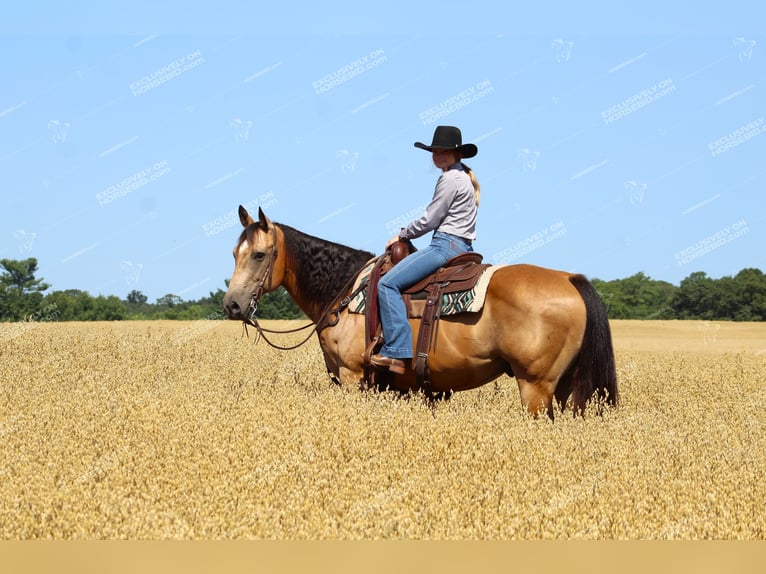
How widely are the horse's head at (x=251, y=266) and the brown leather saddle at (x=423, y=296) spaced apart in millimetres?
1035

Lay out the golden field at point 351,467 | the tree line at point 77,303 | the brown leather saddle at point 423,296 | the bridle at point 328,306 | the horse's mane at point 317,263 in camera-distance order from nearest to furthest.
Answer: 1. the golden field at point 351,467
2. the brown leather saddle at point 423,296
3. the bridle at point 328,306
4. the horse's mane at point 317,263
5. the tree line at point 77,303

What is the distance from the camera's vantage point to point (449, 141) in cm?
766

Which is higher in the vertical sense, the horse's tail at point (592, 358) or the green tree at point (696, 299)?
the horse's tail at point (592, 358)

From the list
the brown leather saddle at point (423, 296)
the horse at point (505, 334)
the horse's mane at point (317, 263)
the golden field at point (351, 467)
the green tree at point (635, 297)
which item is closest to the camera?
the golden field at point (351, 467)

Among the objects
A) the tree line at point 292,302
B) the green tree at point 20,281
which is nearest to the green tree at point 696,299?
the tree line at point 292,302

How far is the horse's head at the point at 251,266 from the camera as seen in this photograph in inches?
315

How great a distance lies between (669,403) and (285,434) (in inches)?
198

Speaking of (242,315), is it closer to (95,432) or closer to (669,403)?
(95,432)

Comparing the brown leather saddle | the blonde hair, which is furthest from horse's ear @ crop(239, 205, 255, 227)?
the blonde hair

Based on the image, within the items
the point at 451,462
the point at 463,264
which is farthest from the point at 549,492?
the point at 463,264

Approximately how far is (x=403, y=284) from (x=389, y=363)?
2.36 ft

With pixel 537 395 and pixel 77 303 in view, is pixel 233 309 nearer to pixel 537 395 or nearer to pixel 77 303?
pixel 537 395

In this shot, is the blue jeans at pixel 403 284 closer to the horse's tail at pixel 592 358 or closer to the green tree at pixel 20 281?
the horse's tail at pixel 592 358

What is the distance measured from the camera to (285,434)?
5.91m
